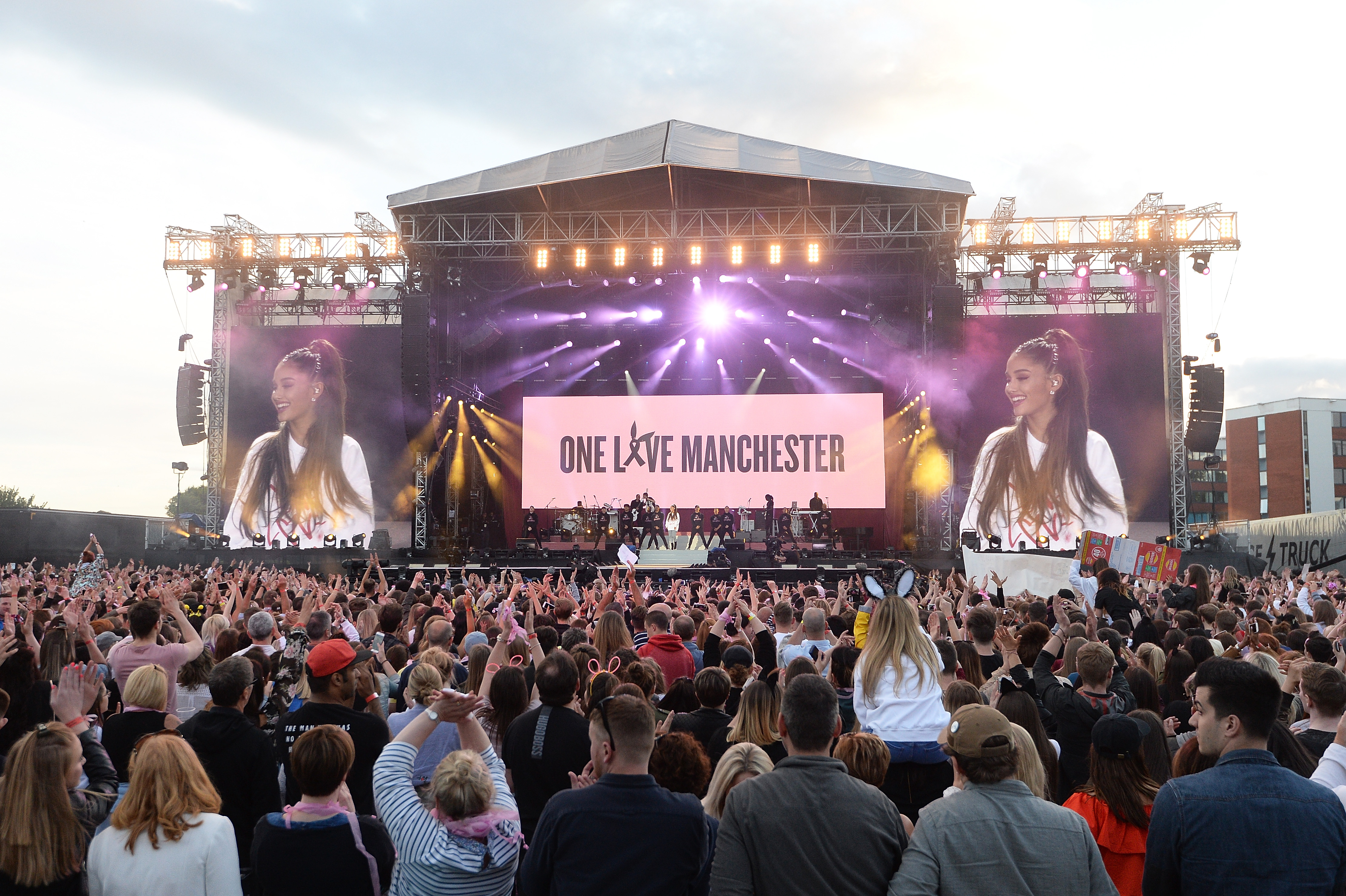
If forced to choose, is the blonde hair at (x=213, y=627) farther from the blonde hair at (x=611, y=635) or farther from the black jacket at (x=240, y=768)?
the black jacket at (x=240, y=768)

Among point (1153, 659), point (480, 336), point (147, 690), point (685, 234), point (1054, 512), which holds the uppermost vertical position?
point (685, 234)

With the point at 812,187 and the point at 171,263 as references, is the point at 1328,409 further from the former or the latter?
the point at 171,263

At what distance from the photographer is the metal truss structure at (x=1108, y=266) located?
21.1m

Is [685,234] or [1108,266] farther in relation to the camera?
[1108,266]

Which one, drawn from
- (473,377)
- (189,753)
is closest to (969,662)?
(189,753)

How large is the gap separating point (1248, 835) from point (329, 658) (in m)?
2.79

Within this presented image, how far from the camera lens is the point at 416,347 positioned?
18859 millimetres

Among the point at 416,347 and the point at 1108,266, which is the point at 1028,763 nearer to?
the point at 416,347

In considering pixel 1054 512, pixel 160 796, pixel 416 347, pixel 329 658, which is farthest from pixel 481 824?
pixel 1054 512

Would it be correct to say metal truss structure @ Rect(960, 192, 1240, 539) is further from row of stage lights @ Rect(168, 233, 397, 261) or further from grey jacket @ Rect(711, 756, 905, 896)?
grey jacket @ Rect(711, 756, 905, 896)

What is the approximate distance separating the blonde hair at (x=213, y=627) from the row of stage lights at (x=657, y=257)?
13.9 m

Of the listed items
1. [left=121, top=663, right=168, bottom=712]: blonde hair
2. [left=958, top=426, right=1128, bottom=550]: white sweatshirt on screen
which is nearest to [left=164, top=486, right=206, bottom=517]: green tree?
[left=958, top=426, right=1128, bottom=550]: white sweatshirt on screen

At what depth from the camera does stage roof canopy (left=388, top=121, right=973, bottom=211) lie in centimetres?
1819

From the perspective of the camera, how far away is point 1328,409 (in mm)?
62531
